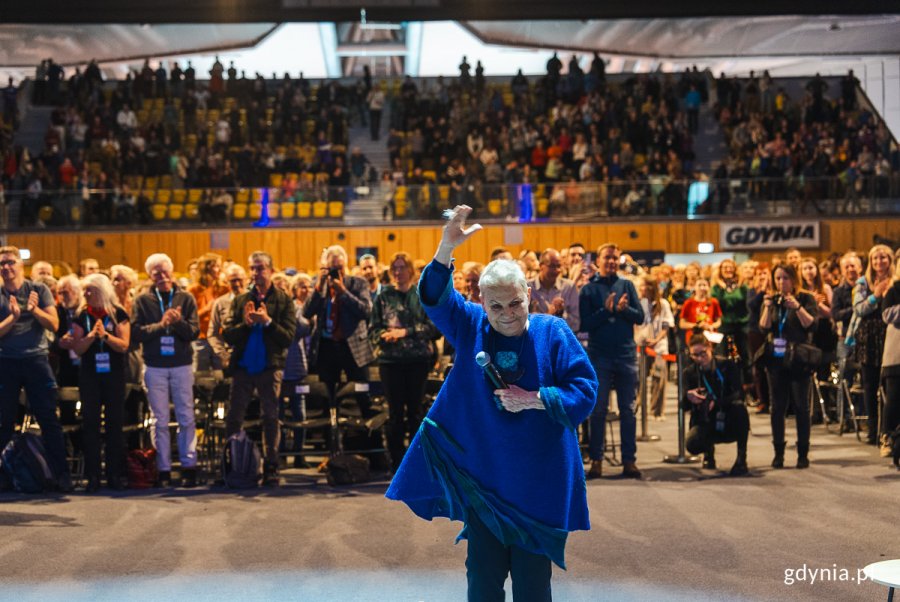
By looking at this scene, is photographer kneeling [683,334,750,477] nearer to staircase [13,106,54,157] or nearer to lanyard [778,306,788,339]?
lanyard [778,306,788,339]

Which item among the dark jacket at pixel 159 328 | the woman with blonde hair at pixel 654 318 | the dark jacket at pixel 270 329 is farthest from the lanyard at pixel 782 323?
the dark jacket at pixel 159 328

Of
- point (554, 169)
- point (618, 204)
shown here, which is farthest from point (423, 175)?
point (618, 204)

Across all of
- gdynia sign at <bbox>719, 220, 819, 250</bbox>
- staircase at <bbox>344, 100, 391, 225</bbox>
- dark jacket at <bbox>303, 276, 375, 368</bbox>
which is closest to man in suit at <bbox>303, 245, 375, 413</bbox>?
dark jacket at <bbox>303, 276, 375, 368</bbox>

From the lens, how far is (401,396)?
8.95 metres

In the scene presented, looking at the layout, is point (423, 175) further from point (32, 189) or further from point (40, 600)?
point (40, 600)

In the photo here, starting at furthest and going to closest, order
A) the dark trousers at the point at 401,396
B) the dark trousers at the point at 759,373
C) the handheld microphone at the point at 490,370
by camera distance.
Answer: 1. the dark trousers at the point at 759,373
2. the dark trousers at the point at 401,396
3. the handheld microphone at the point at 490,370

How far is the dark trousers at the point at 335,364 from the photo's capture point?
942cm

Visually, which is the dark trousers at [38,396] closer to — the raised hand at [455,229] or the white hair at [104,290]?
the white hair at [104,290]

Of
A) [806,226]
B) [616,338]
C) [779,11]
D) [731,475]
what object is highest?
[779,11]

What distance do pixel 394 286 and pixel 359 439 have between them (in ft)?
4.43

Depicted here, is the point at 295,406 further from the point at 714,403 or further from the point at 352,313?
the point at 714,403

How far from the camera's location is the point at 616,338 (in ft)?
28.8

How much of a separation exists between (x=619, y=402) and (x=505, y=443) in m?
5.27

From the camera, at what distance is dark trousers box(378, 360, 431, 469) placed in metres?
8.93
